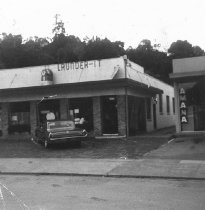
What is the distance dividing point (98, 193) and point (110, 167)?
4.34 meters

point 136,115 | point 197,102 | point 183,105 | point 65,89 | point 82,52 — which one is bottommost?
point 136,115

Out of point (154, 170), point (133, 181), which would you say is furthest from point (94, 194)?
point (154, 170)

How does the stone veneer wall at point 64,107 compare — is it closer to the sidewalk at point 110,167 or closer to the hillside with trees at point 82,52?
the sidewalk at point 110,167

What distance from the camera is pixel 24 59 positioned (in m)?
60.8

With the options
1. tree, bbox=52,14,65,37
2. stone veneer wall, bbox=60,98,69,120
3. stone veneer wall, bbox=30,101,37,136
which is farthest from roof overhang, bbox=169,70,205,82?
tree, bbox=52,14,65,37

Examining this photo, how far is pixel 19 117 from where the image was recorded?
2645 centimetres

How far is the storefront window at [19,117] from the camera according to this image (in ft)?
86.3

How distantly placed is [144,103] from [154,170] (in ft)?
52.6

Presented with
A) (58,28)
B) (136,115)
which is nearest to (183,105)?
(136,115)

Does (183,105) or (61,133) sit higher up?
(183,105)

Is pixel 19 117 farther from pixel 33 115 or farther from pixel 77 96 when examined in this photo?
pixel 77 96

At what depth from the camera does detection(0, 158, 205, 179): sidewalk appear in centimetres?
1238

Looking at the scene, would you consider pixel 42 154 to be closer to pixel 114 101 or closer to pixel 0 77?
pixel 114 101

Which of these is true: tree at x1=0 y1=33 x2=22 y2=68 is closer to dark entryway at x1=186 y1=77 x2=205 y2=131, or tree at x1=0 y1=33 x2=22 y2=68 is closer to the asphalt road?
dark entryway at x1=186 y1=77 x2=205 y2=131
